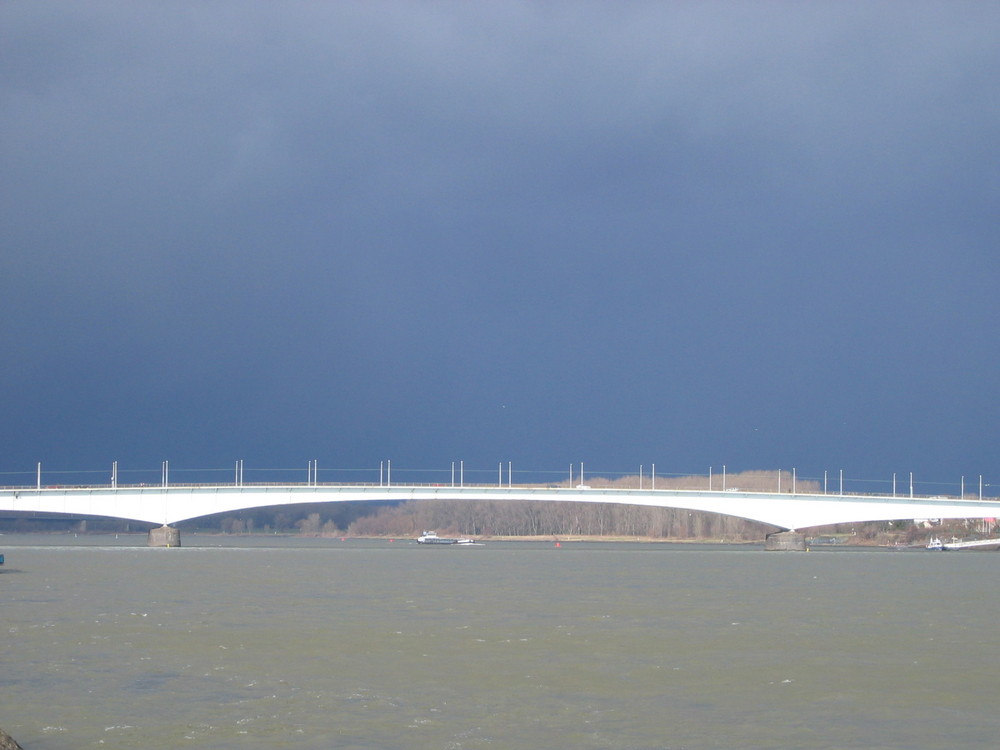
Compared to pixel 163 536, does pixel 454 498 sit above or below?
above

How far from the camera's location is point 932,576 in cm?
6675

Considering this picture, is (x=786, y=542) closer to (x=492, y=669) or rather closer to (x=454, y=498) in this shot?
(x=454, y=498)

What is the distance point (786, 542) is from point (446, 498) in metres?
30.4

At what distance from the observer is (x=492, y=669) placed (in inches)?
935

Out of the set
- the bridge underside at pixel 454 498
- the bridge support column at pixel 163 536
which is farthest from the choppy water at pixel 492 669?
the bridge support column at pixel 163 536

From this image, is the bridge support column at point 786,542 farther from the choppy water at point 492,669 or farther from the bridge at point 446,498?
the choppy water at point 492,669

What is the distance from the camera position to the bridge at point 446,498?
109 metres

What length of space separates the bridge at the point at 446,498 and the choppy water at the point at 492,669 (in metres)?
61.6

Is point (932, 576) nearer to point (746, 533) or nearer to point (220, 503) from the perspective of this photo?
point (220, 503)

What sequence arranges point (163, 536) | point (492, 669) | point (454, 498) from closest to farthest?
point (492, 669)
point (454, 498)
point (163, 536)

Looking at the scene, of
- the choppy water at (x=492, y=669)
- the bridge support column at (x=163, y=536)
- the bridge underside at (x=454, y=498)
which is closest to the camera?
the choppy water at (x=492, y=669)

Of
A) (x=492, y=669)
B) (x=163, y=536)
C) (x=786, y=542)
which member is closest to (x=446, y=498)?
Result: (x=163, y=536)

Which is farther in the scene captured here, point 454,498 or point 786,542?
point 786,542

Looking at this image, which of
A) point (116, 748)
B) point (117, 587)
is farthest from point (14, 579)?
point (116, 748)
